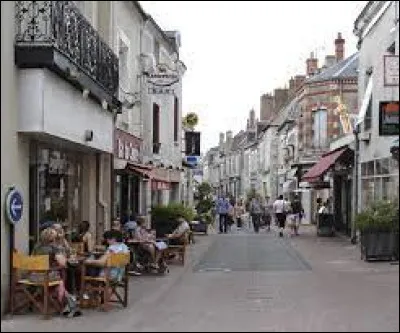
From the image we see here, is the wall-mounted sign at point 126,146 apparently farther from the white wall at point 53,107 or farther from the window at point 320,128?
the window at point 320,128

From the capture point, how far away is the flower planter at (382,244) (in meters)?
18.5

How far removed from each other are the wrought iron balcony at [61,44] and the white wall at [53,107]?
0.52 ft

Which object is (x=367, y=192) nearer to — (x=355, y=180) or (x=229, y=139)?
(x=355, y=180)

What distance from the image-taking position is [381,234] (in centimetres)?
1862

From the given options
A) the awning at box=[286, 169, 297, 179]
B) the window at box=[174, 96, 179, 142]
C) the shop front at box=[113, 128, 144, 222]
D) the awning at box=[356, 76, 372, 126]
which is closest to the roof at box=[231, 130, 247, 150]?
the awning at box=[286, 169, 297, 179]

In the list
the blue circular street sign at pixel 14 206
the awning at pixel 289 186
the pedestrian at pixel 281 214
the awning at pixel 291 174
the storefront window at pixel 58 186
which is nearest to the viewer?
the blue circular street sign at pixel 14 206

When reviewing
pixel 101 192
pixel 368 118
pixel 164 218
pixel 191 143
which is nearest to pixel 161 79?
pixel 164 218

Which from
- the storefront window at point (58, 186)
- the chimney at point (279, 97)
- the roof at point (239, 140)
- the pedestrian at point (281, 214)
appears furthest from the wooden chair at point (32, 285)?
the roof at point (239, 140)

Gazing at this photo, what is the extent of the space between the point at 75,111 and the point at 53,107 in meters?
1.63

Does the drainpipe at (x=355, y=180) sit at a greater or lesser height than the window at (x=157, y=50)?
lesser

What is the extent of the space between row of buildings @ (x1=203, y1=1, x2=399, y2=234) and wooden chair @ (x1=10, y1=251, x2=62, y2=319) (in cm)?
849

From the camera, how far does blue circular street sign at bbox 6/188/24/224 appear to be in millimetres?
10992

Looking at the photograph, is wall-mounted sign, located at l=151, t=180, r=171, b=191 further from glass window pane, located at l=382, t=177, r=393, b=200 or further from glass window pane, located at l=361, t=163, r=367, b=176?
glass window pane, located at l=382, t=177, r=393, b=200

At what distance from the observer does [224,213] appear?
3653cm
